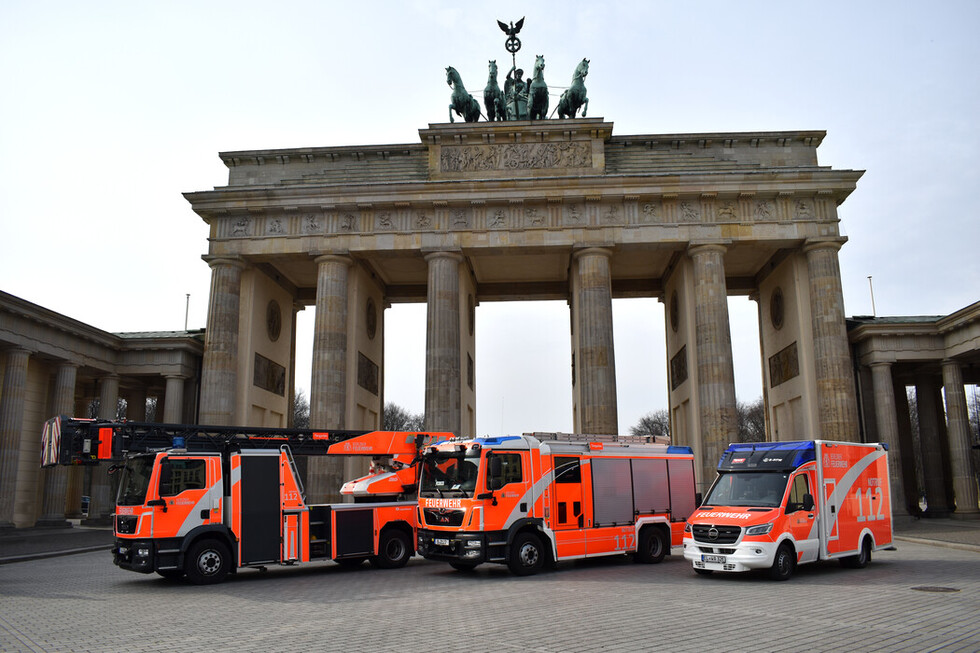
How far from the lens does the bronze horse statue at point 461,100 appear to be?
36.9 m

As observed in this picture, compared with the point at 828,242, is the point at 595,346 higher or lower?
lower

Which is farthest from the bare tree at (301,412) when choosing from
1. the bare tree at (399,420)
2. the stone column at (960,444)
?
the stone column at (960,444)

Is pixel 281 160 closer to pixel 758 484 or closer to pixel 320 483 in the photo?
pixel 320 483

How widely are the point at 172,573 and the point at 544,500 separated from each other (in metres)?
8.36

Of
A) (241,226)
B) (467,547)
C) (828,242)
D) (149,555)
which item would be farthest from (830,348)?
(149,555)

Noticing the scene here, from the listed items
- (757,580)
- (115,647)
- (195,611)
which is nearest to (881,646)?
(757,580)

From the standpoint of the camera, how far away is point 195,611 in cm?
1191

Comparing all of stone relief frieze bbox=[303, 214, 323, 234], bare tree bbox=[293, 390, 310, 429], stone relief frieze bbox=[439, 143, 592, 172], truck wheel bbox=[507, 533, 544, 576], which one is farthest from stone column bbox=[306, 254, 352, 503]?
bare tree bbox=[293, 390, 310, 429]

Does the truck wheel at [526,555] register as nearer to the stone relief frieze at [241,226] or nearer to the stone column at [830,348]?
the stone column at [830,348]

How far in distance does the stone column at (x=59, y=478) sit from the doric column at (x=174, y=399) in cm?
427

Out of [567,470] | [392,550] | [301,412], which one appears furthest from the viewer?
[301,412]

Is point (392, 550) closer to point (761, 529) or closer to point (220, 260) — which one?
point (761, 529)

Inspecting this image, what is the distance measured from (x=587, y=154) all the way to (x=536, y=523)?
22.3m

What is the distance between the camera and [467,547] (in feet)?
53.0
